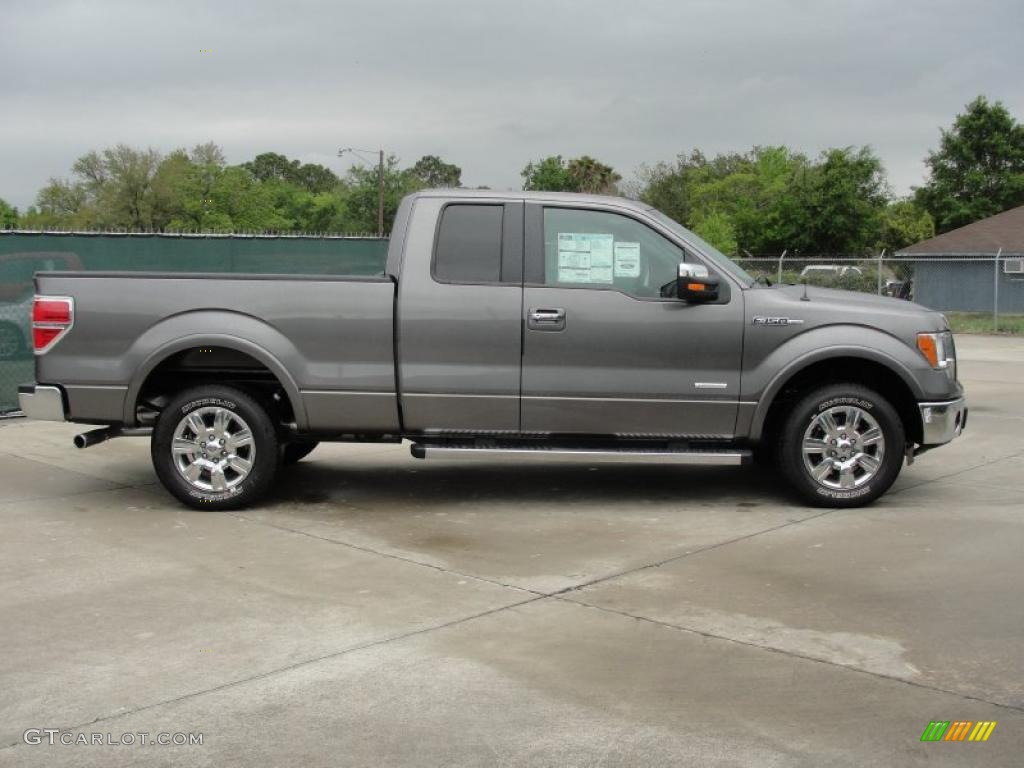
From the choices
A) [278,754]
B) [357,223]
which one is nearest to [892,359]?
[278,754]

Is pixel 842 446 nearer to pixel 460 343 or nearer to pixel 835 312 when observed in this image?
pixel 835 312

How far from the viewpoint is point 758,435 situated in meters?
7.48

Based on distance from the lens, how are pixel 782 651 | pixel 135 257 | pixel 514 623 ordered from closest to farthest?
pixel 782 651 < pixel 514 623 < pixel 135 257

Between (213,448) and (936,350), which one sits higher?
(936,350)

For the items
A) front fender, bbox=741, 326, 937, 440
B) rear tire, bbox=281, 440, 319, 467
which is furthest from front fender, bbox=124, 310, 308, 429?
front fender, bbox=741, 326, 937, 440

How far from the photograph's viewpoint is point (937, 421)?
745cm

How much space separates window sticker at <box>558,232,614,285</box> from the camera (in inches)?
296

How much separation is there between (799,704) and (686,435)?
3.31 m

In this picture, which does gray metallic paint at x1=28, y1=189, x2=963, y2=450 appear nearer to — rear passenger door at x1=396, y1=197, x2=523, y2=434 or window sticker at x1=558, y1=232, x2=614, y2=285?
rear passenger door at x1=396, y1=197, x2=523, y2=434

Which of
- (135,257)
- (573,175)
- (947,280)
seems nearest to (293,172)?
(573,175)

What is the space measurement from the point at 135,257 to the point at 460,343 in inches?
258

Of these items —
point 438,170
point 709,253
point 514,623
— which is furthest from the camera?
point 438,170

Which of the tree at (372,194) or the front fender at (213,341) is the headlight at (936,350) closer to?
the front fender at (213,341)

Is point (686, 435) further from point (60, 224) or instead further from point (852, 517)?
point (60, 224)
